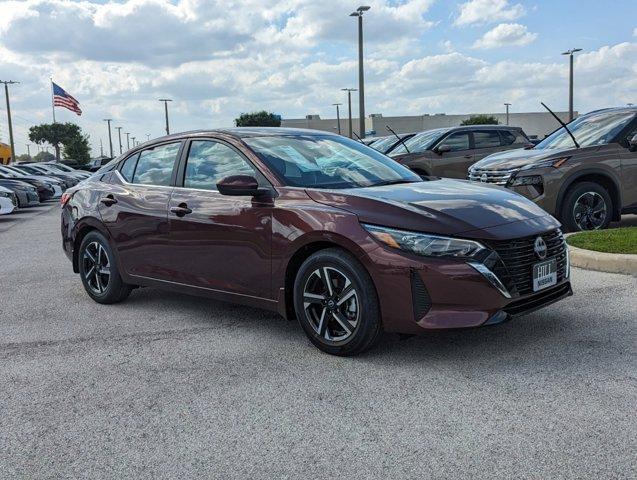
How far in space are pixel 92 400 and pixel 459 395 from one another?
205 centimetres

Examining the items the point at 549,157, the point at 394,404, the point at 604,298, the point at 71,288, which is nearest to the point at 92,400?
the point at 394,404

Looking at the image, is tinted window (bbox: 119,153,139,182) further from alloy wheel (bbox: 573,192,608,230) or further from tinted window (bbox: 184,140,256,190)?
alloy wheel (bbox: 573,192,608,230)

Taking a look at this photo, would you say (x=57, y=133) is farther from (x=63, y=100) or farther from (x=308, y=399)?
(x=308, y=399)

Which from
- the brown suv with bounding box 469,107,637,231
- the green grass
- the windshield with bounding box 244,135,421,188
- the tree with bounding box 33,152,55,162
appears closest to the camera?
the windshield with bounding box 244,135,421,188

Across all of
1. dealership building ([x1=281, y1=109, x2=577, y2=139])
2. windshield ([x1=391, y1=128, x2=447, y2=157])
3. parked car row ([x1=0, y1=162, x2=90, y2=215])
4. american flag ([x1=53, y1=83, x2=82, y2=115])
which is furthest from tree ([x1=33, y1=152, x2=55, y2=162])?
windshield ([x1=391, y1=128, x2=447, y2=157])

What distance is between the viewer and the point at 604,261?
6559mm

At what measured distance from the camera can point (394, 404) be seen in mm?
3455

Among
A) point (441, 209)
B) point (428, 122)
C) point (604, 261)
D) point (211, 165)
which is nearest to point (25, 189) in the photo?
point (211, 165)

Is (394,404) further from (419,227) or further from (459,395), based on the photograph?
(419,227)

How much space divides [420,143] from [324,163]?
923cm

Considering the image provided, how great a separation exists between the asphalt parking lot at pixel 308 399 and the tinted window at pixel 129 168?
4.24 ft

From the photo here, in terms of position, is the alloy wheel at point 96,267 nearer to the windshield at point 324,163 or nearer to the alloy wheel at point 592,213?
the windshield at point 324,163

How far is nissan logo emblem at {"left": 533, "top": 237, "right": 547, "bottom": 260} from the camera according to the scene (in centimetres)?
413

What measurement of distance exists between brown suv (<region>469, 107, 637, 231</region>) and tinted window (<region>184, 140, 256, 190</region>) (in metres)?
4.88
